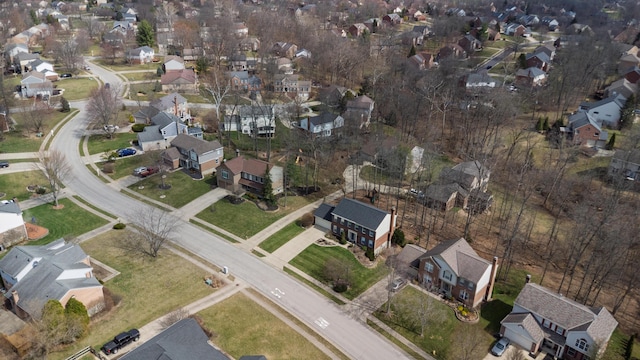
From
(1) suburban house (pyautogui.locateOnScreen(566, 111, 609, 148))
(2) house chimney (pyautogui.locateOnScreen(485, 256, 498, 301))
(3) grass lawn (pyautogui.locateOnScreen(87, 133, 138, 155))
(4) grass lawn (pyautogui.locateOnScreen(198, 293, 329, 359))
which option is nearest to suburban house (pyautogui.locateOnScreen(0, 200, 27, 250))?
(3) grass lawn (pyautogui.locateOnScreen(87, 133, 138, 155))

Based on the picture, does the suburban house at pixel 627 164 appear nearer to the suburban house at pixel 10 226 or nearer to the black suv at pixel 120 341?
the black suv at pixel 120 341

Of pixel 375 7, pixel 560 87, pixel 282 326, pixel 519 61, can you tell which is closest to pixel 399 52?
pixel 519 61

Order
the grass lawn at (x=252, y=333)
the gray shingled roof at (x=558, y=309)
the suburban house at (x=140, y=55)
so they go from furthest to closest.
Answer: the suburban house at (x=140, y=55), the gray shingled roof at (x=558, y=309), the grass lawn at (x=252, y=333)

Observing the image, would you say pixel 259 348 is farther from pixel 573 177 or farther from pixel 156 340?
pixel 573 177

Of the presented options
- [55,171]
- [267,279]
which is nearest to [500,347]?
[267,279]

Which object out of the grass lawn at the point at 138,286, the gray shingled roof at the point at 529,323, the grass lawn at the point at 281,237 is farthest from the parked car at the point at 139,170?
the gray shingled roof at the point at 529,323
